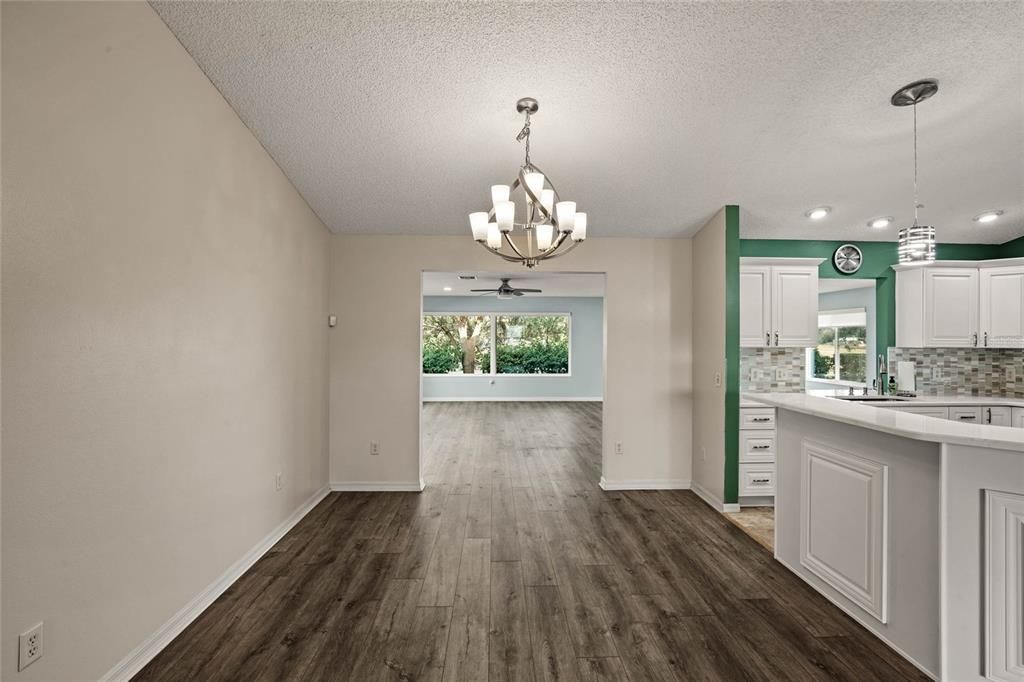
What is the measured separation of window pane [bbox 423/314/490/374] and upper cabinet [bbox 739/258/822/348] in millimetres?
7404

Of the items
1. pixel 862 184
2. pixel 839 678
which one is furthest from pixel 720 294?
pixel 839 678

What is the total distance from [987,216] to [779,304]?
198cm

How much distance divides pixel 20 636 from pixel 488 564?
2.14m

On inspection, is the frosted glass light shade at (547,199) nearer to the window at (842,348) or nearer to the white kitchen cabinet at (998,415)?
the white kitchen cabinet at (998,415)

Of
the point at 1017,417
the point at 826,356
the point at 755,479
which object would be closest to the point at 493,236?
the point at 755,479

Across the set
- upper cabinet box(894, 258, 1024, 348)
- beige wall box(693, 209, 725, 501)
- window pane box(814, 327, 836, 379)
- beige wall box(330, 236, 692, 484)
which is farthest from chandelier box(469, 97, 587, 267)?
Result: window pane box(814, 327, 836, 379)

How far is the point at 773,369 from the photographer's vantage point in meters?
4.85

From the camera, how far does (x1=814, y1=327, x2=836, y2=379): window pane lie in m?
6.93

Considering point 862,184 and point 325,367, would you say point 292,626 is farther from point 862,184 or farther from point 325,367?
point 862,184

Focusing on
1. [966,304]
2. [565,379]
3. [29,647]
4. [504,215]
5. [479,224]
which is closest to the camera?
[29,647]

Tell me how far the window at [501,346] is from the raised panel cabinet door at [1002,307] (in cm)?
746

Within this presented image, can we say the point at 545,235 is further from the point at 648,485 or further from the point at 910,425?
the point at 648,485

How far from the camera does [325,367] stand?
175 inches

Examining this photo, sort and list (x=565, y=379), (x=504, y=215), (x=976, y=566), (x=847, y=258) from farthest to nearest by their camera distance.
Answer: (x=565, y=379) → (x=847, y=258) → (x=504, y=215) → (x=976, y=566)
